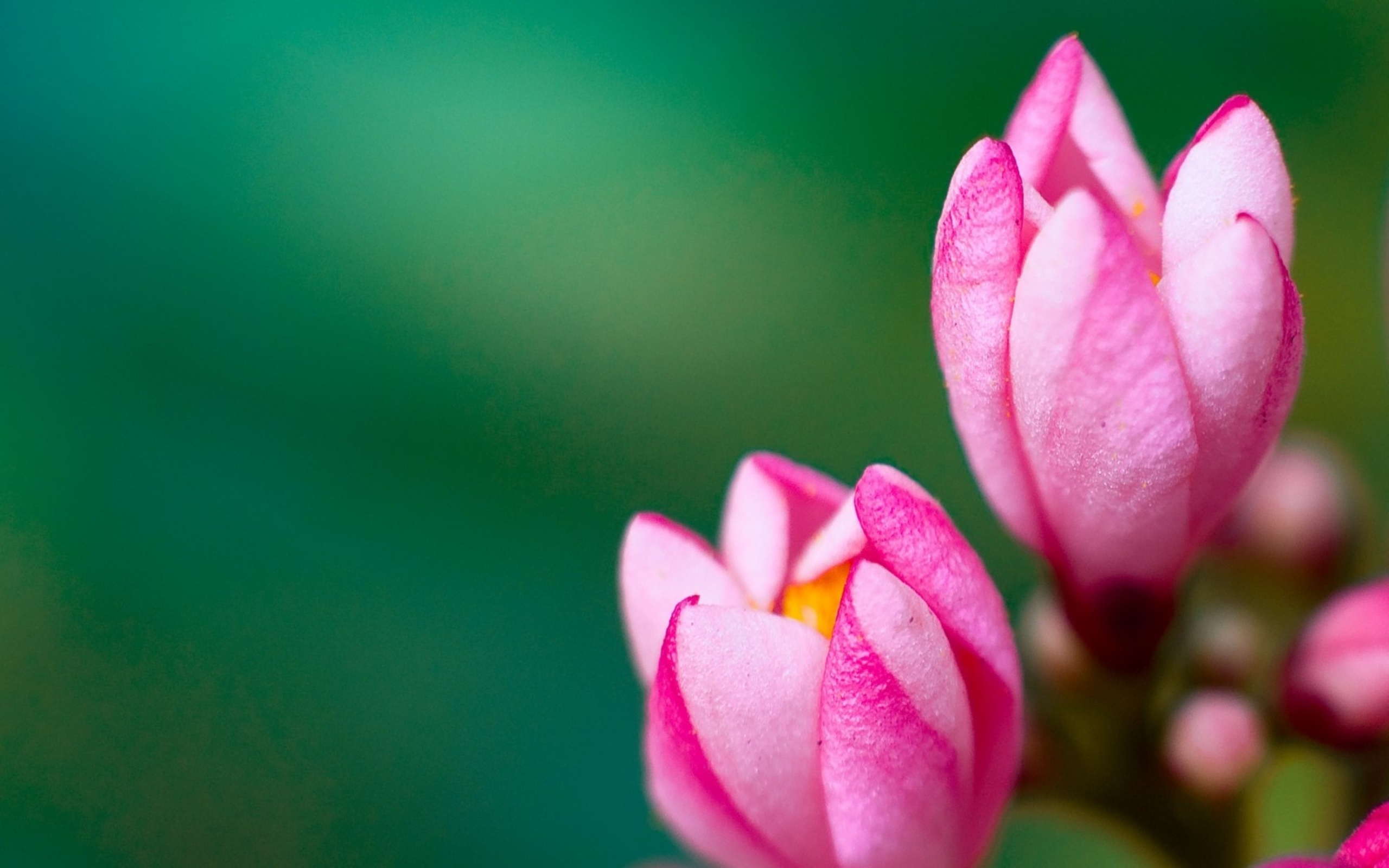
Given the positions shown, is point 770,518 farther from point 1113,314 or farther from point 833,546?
point 1113,314

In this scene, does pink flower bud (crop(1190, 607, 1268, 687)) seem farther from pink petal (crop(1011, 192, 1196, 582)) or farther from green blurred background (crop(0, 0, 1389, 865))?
green blurred background (crop(0, 0, 1389, 865))

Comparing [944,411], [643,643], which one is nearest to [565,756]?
[944,411]

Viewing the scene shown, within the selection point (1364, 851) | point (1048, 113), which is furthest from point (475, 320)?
point (1364, 851)

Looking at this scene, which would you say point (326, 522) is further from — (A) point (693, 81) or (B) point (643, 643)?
(B) point (643, 643)

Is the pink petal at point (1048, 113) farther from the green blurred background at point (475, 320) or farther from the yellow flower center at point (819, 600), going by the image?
the green blurred background at point (475, 320)

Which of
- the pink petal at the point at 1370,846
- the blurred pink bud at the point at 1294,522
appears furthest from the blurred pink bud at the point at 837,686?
the blurred pink bud at the point at 1294,522

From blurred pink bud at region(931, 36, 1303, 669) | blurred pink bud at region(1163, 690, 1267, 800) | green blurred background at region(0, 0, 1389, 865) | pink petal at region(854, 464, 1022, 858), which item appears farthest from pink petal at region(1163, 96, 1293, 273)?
green blurred background at region(0, 0, 1389, 865)

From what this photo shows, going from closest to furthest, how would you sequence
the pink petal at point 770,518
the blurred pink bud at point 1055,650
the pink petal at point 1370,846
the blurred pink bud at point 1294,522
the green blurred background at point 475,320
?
the pink petal at point 1370,846, the pink petal at point 770,518, the blurred pink bud at point 1055,650, the blurred pink bud at point 1294,522, the green blurred background at point 475,320
